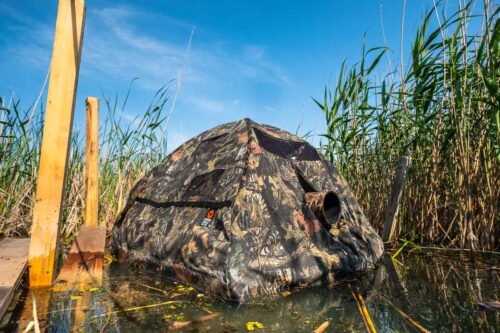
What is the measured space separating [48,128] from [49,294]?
1.05m

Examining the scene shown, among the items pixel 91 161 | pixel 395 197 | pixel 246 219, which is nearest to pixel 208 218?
pixel 246 219

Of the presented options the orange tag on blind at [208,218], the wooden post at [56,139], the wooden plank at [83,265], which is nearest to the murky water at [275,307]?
the wooden plank at [83,265]

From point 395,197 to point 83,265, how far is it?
10.5ft

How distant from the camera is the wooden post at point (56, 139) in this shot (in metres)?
2.45

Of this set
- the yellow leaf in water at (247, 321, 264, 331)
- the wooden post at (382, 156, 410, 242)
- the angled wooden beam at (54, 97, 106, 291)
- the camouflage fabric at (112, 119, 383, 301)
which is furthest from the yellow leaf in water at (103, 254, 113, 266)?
the wooden post at (382, 156, 410, 242)

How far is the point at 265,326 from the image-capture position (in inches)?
76.5

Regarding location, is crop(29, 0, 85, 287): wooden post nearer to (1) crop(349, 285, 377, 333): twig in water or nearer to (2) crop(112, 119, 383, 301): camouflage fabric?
(2) crop(112, 119, 383, 301): camouflage fabric

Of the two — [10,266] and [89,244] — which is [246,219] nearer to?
[89,244]

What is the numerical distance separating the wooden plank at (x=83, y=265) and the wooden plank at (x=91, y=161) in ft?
1.75

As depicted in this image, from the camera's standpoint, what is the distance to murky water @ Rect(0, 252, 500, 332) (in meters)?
1.94

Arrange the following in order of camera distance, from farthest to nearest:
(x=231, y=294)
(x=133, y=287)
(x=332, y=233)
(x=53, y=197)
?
(x=332, y=233), (x=133, y=287), (x=53, y=197), (x=231, y=294)

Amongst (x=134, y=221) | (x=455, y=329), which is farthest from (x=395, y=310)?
(x=134, y=221)

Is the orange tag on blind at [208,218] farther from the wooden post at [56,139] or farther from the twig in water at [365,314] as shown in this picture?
the twig in water at [365,314]

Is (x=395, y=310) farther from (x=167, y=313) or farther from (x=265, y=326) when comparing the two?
(x=167, y=313)
